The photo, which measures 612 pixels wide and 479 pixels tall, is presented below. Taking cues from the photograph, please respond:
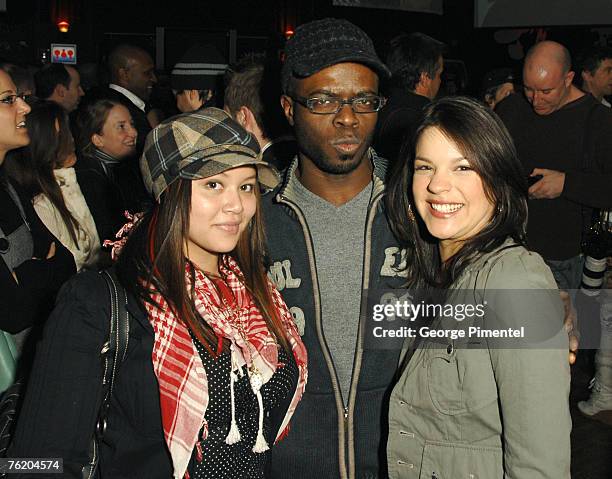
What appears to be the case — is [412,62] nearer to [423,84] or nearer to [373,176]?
[423,84]

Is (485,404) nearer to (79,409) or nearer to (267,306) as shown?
(267,306)

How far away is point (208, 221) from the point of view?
1.93 m

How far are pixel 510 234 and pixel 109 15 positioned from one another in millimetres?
18082

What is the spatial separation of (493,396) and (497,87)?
238 inches

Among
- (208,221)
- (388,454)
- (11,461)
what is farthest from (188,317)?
(388,454)

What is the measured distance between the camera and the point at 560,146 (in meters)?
4.28

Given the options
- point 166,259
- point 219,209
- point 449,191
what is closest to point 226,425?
point 166,259

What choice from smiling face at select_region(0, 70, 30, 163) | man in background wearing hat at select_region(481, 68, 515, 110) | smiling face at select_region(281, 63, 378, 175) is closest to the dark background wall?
man in background wearing hat at select_region(481, 68, 515, 110)

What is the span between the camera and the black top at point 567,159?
4090 mm

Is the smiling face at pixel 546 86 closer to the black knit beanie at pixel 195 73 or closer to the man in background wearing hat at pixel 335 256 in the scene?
the black knit beanie at pixel 195 73

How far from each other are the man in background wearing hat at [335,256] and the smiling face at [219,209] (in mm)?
377

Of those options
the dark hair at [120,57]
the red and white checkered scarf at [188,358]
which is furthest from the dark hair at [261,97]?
the dark hair at [120,57]

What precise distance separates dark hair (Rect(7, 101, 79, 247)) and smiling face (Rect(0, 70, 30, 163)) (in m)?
0.52

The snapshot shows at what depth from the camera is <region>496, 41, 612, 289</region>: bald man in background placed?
4.20 m
